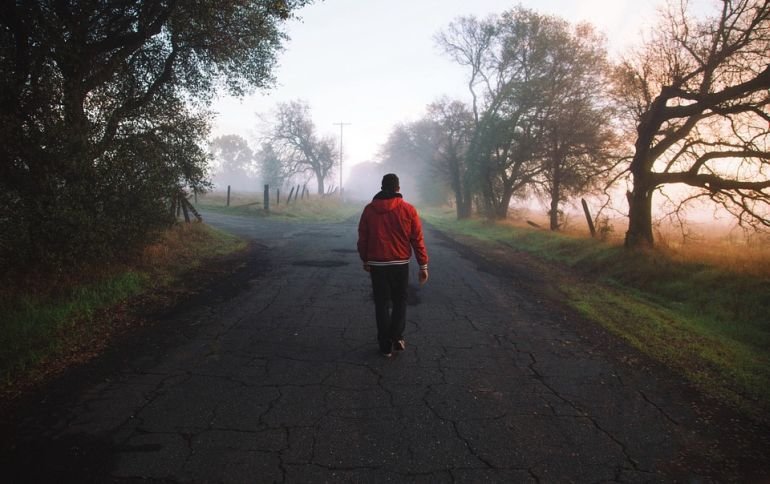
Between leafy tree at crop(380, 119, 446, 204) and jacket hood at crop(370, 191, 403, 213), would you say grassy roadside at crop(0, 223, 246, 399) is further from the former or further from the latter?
leafy tree at crop(380, 119, 446, 204)

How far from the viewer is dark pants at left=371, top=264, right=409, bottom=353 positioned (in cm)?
493

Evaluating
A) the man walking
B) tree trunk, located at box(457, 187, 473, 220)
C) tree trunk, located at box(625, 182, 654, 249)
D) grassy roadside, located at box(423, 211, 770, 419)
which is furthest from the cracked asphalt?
tree trunk, located at box(457, 187, 473, 220)

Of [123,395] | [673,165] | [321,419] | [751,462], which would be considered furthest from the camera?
[673,165]

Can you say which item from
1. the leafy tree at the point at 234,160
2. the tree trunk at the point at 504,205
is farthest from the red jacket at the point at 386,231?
the leafy tree at the point at 234,160

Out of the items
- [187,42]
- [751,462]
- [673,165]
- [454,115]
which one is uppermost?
[454,115]

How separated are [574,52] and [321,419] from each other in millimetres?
22868

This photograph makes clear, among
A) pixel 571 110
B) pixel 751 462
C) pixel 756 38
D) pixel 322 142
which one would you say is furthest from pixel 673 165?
pixel 322 142

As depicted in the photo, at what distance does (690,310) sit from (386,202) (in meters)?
6.80

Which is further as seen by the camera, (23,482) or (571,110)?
(571,110)

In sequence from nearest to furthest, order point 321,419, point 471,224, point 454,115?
point 321,419 < point 471,224 < point 454,115

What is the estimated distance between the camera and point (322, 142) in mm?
50875

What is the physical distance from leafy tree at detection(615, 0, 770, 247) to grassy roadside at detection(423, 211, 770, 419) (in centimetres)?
159

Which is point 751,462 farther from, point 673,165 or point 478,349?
point 673,165

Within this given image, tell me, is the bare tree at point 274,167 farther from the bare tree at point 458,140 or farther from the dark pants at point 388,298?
the dark pants at point 388,298
